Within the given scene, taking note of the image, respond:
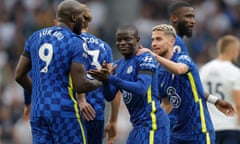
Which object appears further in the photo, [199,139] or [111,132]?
[111,132]

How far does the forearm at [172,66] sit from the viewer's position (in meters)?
10.1

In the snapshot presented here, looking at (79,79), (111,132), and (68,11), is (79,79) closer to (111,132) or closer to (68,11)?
(68,11)

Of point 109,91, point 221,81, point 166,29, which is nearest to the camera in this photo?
point 109,91

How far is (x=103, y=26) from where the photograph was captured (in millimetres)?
20797

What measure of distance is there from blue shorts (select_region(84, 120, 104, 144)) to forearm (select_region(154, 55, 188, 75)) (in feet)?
3.98

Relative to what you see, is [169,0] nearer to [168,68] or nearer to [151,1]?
[151,1]

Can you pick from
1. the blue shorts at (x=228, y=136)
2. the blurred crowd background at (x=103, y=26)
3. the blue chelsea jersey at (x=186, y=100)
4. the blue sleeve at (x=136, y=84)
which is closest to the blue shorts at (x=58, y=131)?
the blue sleeve at (x=136, y=84)

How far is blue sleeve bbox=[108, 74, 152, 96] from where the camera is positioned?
958 centimetres

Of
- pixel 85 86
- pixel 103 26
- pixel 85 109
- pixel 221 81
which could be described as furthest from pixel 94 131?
pixel 103 26

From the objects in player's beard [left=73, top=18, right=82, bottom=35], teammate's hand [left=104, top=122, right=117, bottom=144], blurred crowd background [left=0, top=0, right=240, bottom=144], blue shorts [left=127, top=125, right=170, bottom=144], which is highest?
blurred crowd background [left=0, top=0, right=240, bottom=144]

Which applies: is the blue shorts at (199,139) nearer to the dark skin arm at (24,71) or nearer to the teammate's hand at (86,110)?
the teammate's hand at (86,110)

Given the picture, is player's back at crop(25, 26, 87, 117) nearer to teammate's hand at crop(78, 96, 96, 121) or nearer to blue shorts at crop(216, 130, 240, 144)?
teammate's hand at crop(78, 96, 96, 121)

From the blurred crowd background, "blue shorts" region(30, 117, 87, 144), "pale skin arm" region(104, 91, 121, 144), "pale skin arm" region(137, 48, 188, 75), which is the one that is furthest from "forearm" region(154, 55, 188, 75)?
the blurred crowd background

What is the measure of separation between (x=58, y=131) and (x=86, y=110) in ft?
1.76
